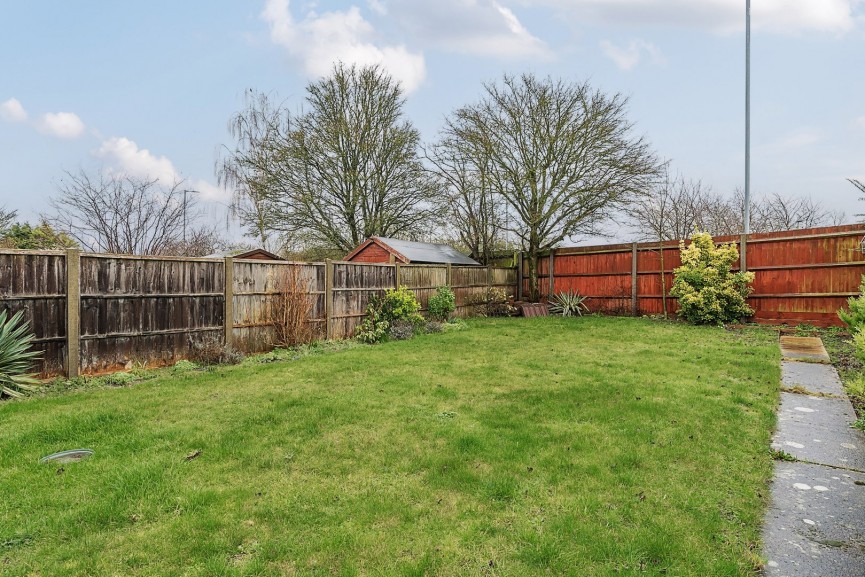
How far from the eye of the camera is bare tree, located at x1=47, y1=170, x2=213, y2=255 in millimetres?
11891

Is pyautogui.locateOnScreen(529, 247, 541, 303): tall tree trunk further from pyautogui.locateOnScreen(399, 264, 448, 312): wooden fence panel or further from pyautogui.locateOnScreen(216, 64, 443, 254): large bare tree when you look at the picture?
pyautogui.locateOnScreen(216, 64, 443, 254): large bare tree

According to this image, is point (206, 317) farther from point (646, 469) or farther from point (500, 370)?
point (646, 469)

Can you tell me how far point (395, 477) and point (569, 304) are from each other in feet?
38.9

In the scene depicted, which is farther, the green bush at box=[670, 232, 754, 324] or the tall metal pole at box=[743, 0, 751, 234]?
the tall metal pole at box=[743, 0, 751, 234]

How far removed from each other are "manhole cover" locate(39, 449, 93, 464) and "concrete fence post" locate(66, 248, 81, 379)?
9.87ft

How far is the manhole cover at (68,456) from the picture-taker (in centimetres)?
311

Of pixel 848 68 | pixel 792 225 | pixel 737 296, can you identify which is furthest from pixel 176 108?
pixel 792 225

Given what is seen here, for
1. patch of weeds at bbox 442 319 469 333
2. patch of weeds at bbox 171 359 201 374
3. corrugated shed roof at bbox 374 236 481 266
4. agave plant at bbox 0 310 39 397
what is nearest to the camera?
agave plant at bbox 0 310 39 397

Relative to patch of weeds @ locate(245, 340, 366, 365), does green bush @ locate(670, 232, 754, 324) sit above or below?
above

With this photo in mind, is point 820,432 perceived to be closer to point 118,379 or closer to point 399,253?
point 118,379

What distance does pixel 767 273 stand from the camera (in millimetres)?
10688

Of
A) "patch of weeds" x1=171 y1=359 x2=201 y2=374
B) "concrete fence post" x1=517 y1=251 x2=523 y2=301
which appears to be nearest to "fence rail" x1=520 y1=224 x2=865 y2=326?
"concrete fence post" x1=517 y1=251 x2=523 y2=301

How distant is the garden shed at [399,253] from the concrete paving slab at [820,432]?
940 centimetres

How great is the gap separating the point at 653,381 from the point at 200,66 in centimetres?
1107
